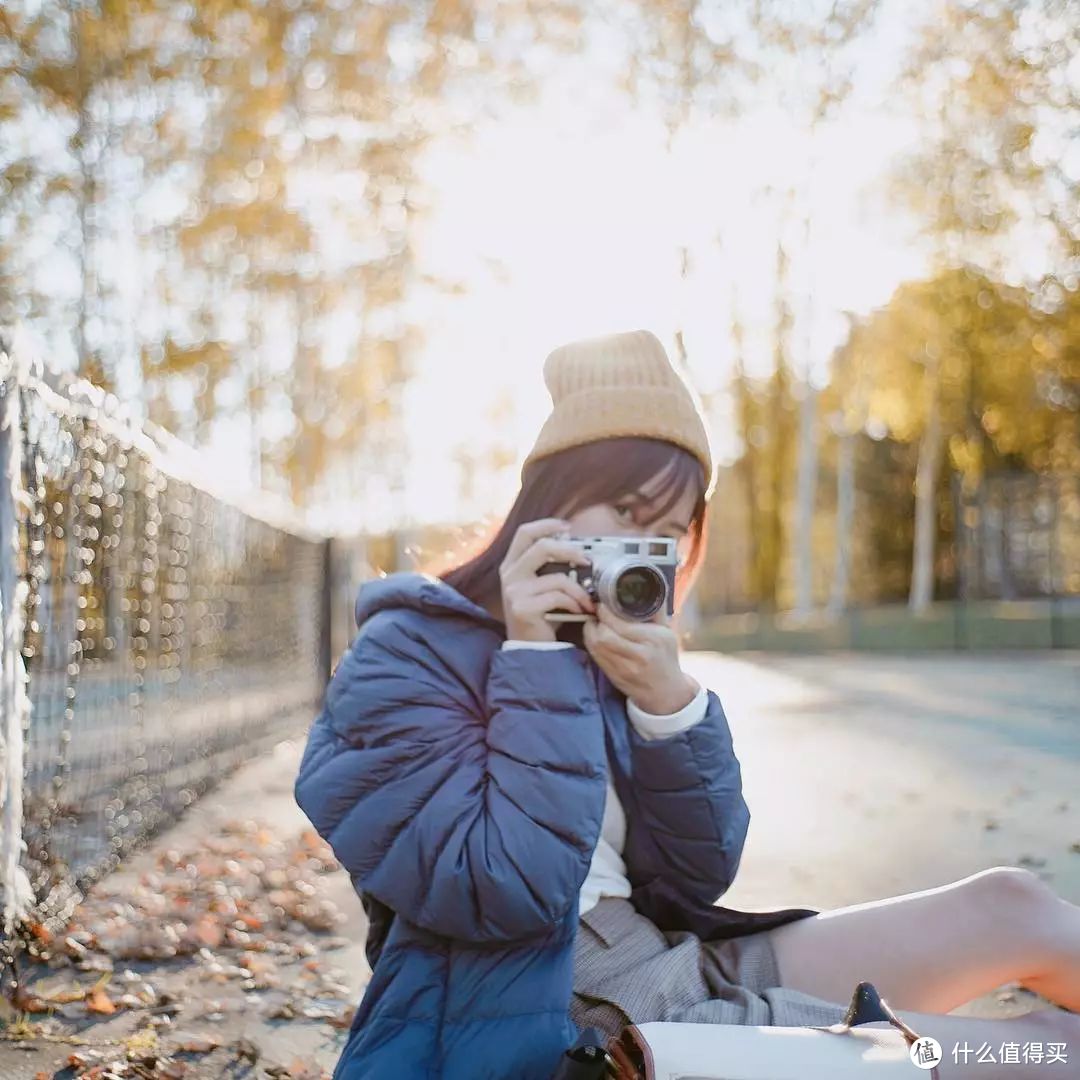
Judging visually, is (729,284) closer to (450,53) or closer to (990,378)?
(990,378)

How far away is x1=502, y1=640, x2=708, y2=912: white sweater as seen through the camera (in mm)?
1992

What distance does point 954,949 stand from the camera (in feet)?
6.70

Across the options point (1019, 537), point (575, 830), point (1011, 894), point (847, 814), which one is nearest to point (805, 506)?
point (1019, 537)

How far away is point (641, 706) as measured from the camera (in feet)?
6.63

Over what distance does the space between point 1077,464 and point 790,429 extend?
608cm

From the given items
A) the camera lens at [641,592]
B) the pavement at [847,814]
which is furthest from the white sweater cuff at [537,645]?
the pavement at [847,814]

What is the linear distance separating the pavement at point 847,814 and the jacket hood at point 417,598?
124 centimetres

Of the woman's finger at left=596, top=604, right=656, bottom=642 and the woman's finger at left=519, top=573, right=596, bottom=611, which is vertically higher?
the woman's finger at left=519, top=573, right=596, bottom=611

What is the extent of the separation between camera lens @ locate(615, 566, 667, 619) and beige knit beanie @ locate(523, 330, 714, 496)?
240mm

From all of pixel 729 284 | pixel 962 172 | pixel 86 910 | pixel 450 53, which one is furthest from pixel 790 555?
pixel 86 910

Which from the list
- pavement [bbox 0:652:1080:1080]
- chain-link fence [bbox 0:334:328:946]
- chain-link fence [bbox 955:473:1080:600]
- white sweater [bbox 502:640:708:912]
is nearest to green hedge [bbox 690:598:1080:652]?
chain-link fence [bbox 955:473:1080:600]

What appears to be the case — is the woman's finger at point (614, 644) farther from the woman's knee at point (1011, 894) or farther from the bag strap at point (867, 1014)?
the woman's knee at point (1011, 894)

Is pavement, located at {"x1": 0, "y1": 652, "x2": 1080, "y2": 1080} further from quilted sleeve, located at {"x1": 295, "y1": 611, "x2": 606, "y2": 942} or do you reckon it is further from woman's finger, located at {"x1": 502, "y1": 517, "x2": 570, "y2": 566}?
woman's finger, located at {"x1": 502, "y1": 517, "x2": 570, "y2": 566}

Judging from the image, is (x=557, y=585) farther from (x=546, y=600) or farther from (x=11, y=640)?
(x=11, y=640)
